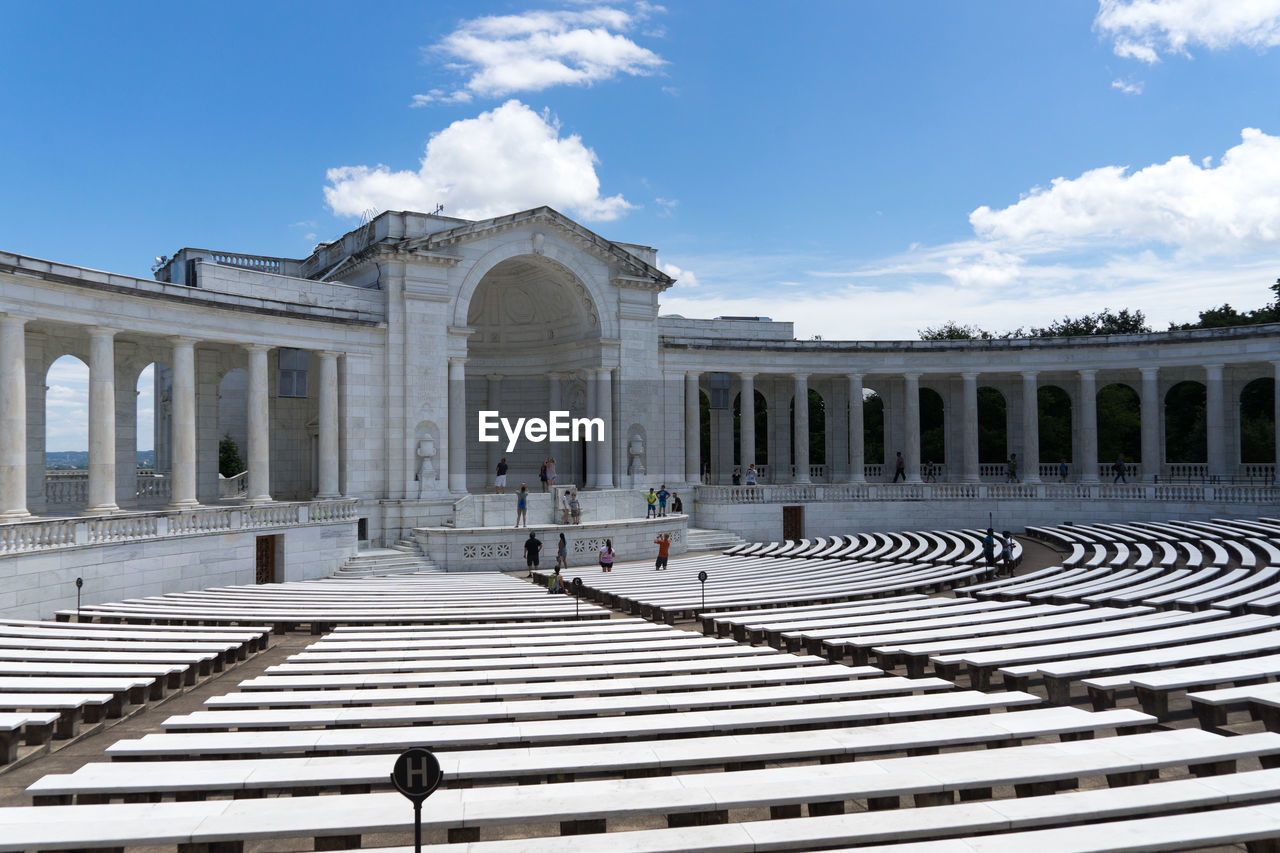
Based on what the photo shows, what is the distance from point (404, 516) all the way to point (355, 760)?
36.2m

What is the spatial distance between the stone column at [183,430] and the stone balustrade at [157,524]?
3448 mm

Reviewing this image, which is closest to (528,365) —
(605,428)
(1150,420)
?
(605,428)

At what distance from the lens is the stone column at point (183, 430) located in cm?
3791

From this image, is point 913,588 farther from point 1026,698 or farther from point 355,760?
point 355,760

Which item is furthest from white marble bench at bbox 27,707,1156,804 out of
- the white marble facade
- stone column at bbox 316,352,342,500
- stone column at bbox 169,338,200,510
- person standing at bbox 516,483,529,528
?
stone column at bbox 316,352,342,500

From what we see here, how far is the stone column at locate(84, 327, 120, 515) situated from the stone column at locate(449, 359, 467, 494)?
16.9 metres

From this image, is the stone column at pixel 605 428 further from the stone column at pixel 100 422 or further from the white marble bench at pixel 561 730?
the white marble bench at pixel 561 730

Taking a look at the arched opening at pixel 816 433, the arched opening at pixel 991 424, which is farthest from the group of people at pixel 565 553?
the arched opening at pixel 991 424

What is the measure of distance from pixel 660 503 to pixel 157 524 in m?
25.1

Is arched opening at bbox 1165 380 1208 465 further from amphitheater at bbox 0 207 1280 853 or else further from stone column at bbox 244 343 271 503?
stone column at bbox 244 343 271 503

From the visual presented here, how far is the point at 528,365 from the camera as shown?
58438mm

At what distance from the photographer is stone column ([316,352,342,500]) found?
44.3 meters

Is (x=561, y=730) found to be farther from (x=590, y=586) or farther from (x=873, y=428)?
(x=873, y=428)

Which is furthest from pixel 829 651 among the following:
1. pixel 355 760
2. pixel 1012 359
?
pixel 1012 359
